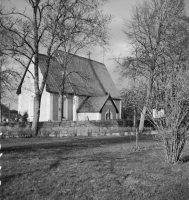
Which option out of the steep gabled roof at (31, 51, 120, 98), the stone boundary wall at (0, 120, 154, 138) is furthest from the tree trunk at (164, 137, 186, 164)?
the steep gabled roof at (31, 51, 120, 98)

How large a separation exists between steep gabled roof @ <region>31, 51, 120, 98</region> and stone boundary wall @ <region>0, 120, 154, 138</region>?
32.3ft

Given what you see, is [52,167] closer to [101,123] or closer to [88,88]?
[101,123]

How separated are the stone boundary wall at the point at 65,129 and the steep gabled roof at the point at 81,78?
9.85 meters

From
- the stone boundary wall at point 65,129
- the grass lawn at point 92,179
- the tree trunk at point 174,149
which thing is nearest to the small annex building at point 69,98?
the stone boundary wall at point 65,129

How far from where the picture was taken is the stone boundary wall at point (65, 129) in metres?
18.4

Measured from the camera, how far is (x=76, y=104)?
33.6 metres

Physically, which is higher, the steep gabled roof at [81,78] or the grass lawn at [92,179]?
the steep gabled roof at [81,78]

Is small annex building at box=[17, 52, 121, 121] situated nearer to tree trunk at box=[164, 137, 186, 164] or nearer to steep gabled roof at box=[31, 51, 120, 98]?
steep gabled roof at box=[31, 51, 120, 98]

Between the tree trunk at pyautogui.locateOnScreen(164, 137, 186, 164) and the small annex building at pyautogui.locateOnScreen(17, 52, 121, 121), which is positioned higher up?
the small annex building at pyautogui.locateOnScreen(17, 52, 121, 121)

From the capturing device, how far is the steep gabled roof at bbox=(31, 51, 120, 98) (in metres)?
31.7

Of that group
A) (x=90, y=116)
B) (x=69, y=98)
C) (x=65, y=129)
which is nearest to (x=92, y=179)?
(x=65, y=129)

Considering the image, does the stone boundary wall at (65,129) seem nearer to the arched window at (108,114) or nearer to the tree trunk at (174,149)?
the tree trunk at (174,149)

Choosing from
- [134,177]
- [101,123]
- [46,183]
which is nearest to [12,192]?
[46,183]

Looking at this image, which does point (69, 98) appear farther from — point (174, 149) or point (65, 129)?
point (174, 149)
